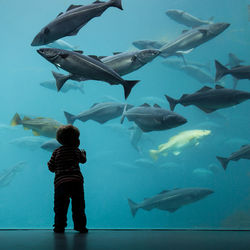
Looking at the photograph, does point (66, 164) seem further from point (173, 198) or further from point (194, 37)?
point (194, 37)

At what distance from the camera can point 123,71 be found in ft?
8.70

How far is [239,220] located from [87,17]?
6789mm

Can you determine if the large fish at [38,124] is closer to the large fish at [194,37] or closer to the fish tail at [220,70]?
the large fish at [194,37]

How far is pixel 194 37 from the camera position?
4062 mm

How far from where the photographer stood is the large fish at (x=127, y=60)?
259cm

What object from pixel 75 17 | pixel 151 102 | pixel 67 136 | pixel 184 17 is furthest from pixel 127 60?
pixel 151 102

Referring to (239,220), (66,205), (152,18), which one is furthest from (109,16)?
(66,205)

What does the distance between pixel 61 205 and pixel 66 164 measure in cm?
30

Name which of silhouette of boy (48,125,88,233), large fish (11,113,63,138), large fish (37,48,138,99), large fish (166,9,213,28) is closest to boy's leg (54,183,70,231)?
silhouette of boy (48,125,88,233)

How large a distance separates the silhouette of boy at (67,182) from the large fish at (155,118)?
1.05 m

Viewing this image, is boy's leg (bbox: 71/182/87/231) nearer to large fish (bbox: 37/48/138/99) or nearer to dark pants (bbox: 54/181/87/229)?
dark pants (bbox: 54/181/87/229)

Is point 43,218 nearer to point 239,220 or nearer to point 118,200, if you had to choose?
point 239,220

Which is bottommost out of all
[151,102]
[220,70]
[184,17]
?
[151,102]

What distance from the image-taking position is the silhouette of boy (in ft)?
7.13
